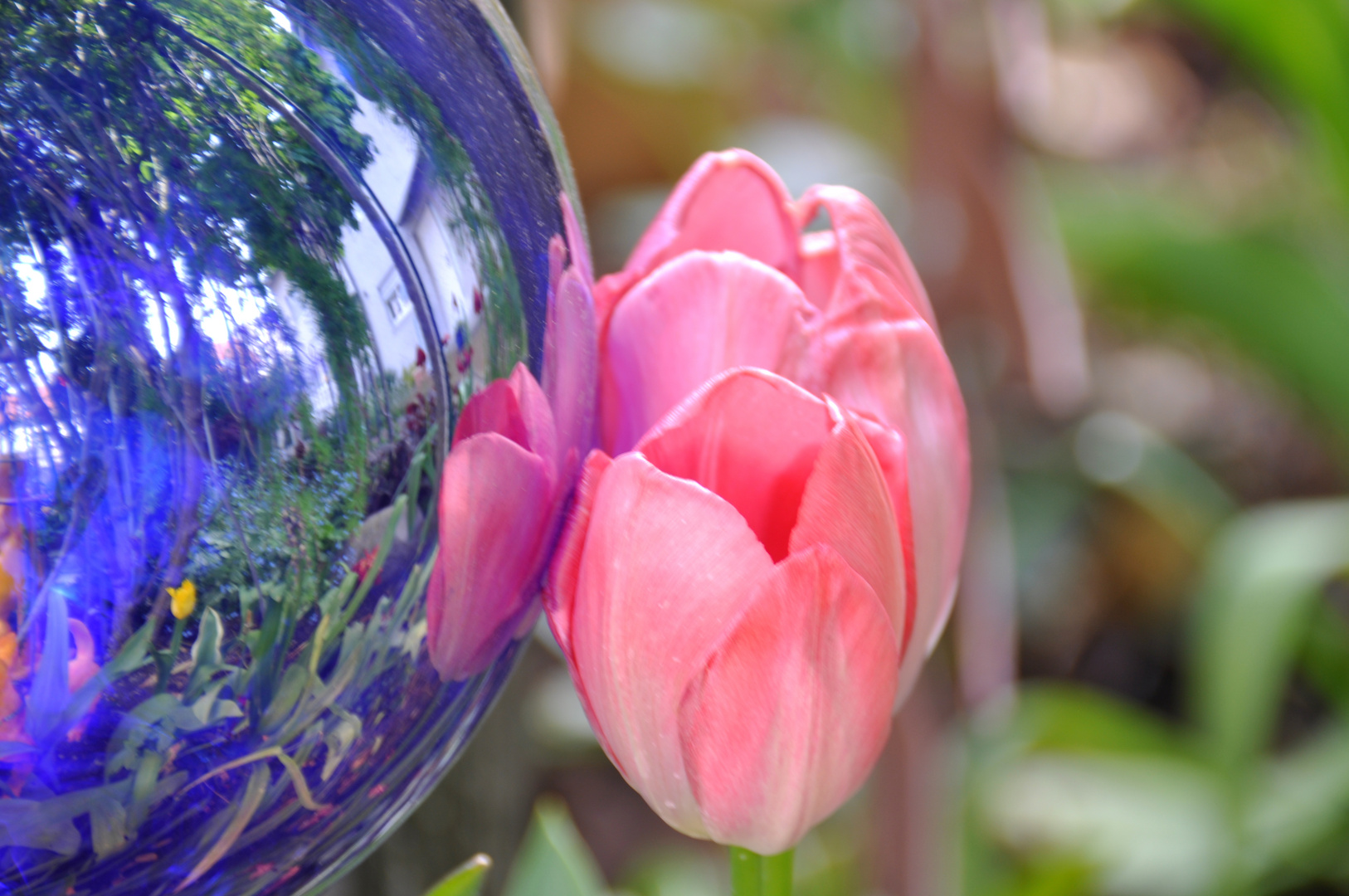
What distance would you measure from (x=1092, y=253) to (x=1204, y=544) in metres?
0.33

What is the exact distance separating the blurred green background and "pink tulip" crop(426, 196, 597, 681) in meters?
0.13

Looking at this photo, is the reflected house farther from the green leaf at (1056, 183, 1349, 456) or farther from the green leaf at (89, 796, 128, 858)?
the green leaf at (1056, 183, 1349, 456)

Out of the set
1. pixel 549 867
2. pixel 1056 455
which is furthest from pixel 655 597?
pixel 1056 455

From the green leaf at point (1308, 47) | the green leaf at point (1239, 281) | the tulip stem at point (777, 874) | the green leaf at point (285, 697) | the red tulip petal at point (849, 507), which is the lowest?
the green leaf at point (1239, 281)

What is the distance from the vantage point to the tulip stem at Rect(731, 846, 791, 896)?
9.8 inches

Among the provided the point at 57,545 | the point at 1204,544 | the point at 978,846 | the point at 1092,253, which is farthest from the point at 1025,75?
the point at 57,545

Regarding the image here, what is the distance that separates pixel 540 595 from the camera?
9.8 inches

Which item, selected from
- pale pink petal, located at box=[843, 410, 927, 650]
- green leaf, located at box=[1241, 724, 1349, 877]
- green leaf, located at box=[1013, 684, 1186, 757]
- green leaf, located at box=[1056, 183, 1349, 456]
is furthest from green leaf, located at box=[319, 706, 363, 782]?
green leaf, located at box=[1056, 183, 1349, 456]

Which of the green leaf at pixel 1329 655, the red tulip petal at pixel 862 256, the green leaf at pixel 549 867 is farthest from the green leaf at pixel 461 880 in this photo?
the green leaf at pixel 1329 655

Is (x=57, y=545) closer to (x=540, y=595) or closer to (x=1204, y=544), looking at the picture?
(x=540, y=595)

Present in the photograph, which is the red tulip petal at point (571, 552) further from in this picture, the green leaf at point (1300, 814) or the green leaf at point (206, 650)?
the green leaf at point (1300, 814)

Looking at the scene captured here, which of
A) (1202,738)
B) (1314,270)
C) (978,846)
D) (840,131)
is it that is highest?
(840,131)

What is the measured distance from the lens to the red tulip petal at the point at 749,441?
8.6 inches

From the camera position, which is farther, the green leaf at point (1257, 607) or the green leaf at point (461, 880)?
the green leaf at point (1257, 607)
